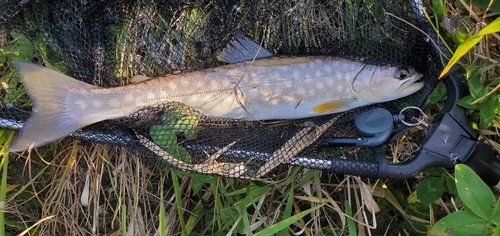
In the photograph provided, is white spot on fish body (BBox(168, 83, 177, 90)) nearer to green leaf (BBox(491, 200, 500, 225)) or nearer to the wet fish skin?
the wet fish skin

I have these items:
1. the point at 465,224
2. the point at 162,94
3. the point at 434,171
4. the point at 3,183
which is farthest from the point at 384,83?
Answer: the point at 3,183

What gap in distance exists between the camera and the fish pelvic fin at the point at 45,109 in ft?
6.06

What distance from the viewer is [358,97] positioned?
2029mm

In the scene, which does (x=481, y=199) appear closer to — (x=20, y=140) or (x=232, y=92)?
(x=232, y=92)

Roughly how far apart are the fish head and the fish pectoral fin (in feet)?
0.19

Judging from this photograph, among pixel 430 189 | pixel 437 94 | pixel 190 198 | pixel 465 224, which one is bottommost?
pixel 190 198

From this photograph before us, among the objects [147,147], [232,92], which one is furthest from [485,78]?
[147,147]

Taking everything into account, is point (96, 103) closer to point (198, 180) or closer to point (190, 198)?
point (198, 180)

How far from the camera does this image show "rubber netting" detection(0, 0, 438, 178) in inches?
76.3

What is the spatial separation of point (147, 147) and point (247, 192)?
1.62 feet

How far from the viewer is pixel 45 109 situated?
187 cm

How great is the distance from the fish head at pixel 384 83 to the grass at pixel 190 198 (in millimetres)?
198

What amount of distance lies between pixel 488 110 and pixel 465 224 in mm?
498

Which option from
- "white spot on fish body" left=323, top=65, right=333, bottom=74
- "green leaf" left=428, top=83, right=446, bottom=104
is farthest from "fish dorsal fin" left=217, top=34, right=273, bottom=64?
"green leaf" left=428, top=83, right=446, bottom=104
